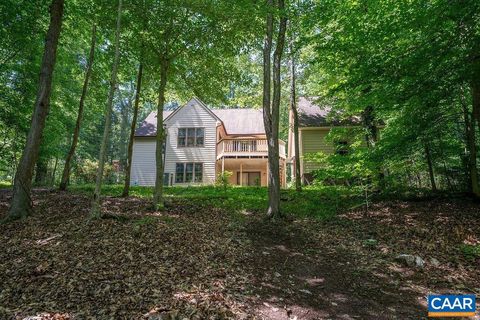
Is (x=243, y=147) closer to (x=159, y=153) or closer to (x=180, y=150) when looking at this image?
(x=180, y=150)

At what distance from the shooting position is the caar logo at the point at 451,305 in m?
3.56

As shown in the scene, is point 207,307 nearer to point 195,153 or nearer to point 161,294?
point 161,294

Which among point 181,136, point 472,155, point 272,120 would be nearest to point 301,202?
point 272,120

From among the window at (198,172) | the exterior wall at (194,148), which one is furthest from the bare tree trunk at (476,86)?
the window at (198,172)

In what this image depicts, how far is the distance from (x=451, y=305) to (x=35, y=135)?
28.7 feet

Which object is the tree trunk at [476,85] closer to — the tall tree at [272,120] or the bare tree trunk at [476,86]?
the bare tree trunk at [476,86]

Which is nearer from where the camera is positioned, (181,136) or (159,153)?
(159,153)

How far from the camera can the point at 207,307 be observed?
3.34m

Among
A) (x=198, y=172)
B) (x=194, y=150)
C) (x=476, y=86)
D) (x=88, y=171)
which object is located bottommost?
(x=198, y=172)

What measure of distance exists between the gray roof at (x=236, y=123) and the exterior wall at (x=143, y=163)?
0.62m

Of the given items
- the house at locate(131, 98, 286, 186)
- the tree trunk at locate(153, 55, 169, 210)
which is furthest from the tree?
the house at locate(131, 98, 286, 186)

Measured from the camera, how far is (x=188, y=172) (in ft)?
64.1

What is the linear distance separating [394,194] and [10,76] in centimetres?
1755

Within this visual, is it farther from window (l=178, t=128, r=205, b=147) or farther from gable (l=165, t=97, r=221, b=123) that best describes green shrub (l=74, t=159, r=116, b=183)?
gable (l=165, t=97, r=221, b=123)
